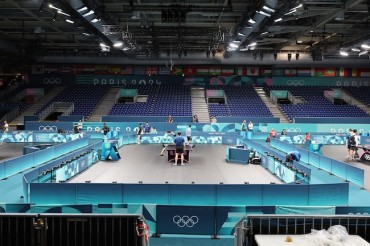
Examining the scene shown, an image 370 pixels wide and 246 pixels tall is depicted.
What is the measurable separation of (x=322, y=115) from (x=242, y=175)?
27705mm

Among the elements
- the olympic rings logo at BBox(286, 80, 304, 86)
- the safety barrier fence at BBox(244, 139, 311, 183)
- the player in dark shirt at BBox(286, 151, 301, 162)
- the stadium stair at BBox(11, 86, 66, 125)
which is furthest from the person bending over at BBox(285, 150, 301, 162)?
the olympic rings logo at BBox(286, 80, 304, 86)

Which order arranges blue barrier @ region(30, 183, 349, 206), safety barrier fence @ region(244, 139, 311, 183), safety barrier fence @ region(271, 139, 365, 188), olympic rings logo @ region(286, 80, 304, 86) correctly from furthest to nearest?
olympic rings logo @ region(286, 80, 304, 86)
safety barrier fence @ region(271, 139, 365, 188)
safety barrier fence @ region(244, 139, 311, 183)
blue barrier @ region(30, 183, 349, 206)

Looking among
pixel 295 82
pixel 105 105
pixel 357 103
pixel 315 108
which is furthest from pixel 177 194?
pixel 295 82

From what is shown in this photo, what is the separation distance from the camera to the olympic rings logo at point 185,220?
8.58 m

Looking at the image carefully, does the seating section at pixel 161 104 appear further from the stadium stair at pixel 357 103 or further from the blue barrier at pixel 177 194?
the blue barrier at pixel 177 194

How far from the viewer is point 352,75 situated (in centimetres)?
4888

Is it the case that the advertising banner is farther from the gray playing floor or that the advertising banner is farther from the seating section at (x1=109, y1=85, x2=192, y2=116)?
the seating section at (x1=109, y1=85, x2=192, y2=116)

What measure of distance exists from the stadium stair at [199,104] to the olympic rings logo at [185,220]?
30914 millimetres

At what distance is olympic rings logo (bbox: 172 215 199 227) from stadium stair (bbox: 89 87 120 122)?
32631mm

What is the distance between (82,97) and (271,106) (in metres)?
23.7

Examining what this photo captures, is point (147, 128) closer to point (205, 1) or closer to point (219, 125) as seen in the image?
point (219, 125)

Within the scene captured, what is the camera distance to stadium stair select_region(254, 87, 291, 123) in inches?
1592

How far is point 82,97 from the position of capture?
146 feet

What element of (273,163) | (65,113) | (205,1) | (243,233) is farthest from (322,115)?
(243,233)
